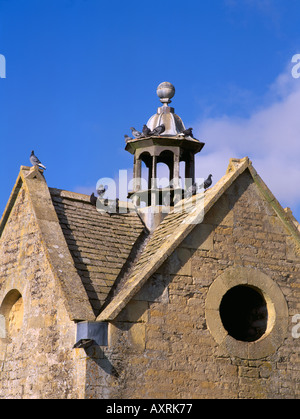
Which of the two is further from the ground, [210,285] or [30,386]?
[210,285]

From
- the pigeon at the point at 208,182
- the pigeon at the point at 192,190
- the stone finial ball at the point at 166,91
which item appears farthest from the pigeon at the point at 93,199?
the stone finial ball at the point at 166,91

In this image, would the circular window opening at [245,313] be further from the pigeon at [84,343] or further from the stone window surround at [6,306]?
the stone window surround at [6,306]

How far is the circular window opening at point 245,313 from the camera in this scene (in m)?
13.7

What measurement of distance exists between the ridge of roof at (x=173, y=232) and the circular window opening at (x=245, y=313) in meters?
1.37

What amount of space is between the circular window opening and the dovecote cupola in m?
2.98

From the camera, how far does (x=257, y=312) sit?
1384cm

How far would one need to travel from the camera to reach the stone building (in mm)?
12266

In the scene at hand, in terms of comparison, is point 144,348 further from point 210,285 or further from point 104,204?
point 104,204

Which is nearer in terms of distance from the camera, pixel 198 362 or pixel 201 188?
pixel 198 362

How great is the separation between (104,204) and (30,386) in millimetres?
4332

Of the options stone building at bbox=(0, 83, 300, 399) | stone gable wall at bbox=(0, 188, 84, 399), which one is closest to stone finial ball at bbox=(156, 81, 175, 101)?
stone building at bbox=(0, 83, 300, 399)

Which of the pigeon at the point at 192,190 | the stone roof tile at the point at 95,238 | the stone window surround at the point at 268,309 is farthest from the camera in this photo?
the pigeon at the point at 192,190
